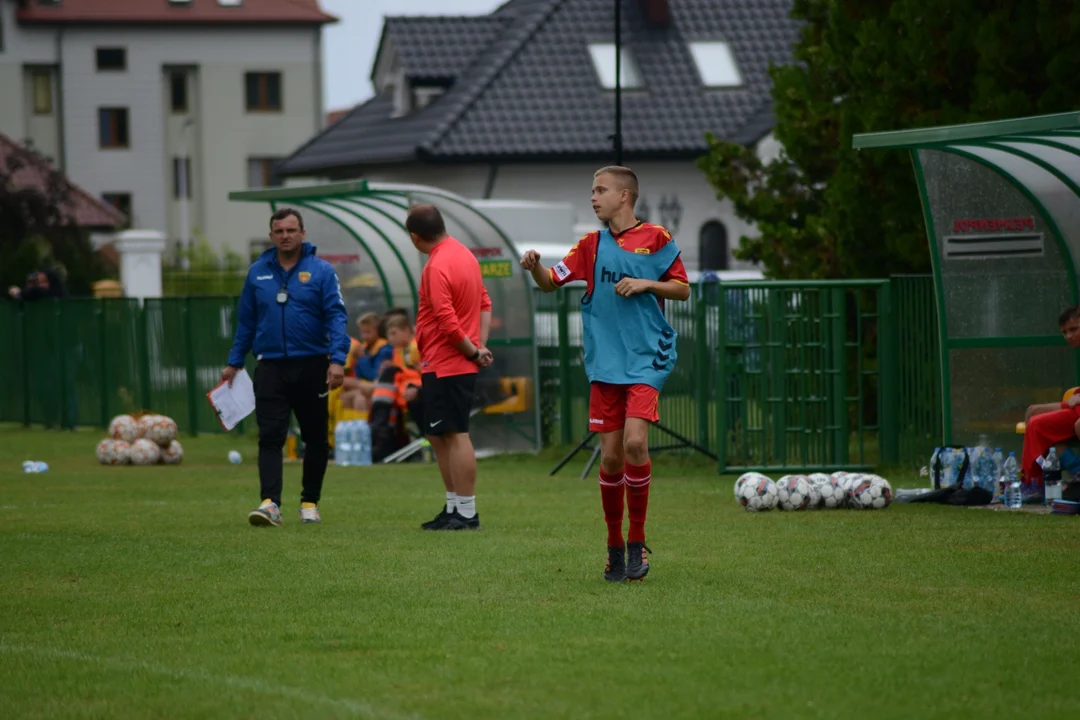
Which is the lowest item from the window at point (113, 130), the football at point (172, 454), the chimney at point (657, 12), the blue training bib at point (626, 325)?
the football at point (172, 454)

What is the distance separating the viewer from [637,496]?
910 cm

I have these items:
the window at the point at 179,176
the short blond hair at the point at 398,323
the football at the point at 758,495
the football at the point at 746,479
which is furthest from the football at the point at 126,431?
the window at the point at 179,176

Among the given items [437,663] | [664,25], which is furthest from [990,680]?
[664,25]

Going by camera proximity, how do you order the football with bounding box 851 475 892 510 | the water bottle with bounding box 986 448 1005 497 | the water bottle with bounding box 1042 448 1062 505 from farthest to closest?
the water bottle with bounding box 986 448 1005 497 → the football with bounding box 851 475 892 510 → the water bottle with bounding box 1042 448 1062 505

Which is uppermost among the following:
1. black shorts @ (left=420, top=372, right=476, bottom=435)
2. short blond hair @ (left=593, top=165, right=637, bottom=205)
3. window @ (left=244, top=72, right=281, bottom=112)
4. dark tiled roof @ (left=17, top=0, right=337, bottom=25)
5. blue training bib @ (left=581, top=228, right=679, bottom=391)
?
dark tiled roof @ (left=17, top=0, right=337, bottom=25)

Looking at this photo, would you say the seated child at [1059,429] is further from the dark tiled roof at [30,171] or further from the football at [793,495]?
the dark tiled roof at [30,171]

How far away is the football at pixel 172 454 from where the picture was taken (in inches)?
746

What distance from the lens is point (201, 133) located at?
72875 mm

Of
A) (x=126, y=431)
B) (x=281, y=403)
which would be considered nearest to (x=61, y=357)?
(x=126, y=431)

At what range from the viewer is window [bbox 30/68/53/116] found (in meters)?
71.8

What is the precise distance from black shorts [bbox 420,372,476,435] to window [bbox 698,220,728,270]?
104 feet

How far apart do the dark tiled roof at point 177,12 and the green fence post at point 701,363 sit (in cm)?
5774

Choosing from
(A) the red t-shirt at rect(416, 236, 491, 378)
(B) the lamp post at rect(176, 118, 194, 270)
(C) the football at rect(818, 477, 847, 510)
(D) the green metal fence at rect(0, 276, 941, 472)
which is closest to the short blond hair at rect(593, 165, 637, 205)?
(A) the red t-shirt at rect(416, 236, 491, 378)

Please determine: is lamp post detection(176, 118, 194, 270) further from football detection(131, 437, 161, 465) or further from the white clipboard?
the white clipboard
